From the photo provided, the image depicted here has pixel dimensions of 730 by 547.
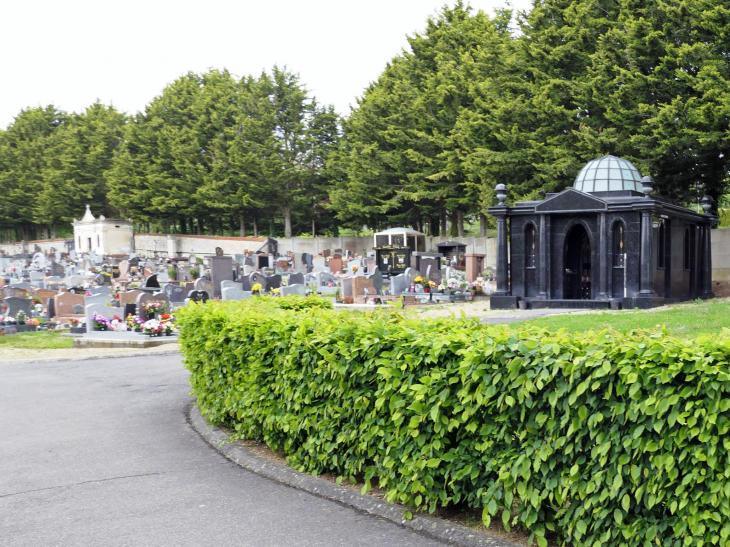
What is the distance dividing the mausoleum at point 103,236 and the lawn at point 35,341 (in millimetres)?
38281

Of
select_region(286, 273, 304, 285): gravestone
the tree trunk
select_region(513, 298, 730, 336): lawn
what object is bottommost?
select_region(513, 298, 730, 336): lawn

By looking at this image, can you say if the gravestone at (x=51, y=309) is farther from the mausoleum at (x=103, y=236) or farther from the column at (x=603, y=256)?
the mausoleum at (x=103, y=236)

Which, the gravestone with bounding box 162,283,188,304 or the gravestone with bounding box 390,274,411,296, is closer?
the gravestone with bounding box 162,283,188,304

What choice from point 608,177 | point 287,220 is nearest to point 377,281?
point 608,177

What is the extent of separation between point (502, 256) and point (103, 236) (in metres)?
44.6

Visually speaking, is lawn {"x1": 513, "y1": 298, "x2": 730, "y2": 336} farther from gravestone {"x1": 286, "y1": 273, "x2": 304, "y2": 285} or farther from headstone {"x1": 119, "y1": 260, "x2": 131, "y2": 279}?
headstone {"x1": 119, "y1": 260, "x2": 131, "y2": 279}

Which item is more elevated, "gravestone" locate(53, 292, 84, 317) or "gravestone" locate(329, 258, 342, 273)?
"gravestone" locate(329, 258, 342, 273)

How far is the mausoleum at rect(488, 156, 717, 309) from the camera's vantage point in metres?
19.0

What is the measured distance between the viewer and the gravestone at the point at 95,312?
17.6 m

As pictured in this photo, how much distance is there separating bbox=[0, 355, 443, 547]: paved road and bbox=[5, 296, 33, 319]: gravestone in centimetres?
1288

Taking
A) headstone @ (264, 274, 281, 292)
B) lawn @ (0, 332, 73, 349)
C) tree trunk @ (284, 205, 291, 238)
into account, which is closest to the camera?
lawn @ (0, 332, 73, 349)

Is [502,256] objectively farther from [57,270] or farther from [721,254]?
[57,270]

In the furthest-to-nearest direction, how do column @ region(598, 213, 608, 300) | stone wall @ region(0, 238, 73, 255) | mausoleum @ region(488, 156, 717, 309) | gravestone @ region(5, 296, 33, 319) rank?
1. stone wall @ region(0, 238, 73, 255)
2. gravestone @ region(5, 296, 33, 319)
3. column @ region(598, 213, 608, 300)
4. mausoleum @ region(488, 156, 717, 309)

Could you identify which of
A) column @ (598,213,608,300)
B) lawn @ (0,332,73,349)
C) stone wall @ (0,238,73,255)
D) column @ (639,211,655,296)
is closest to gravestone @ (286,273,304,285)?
lawn @ (0,332,73,349)
